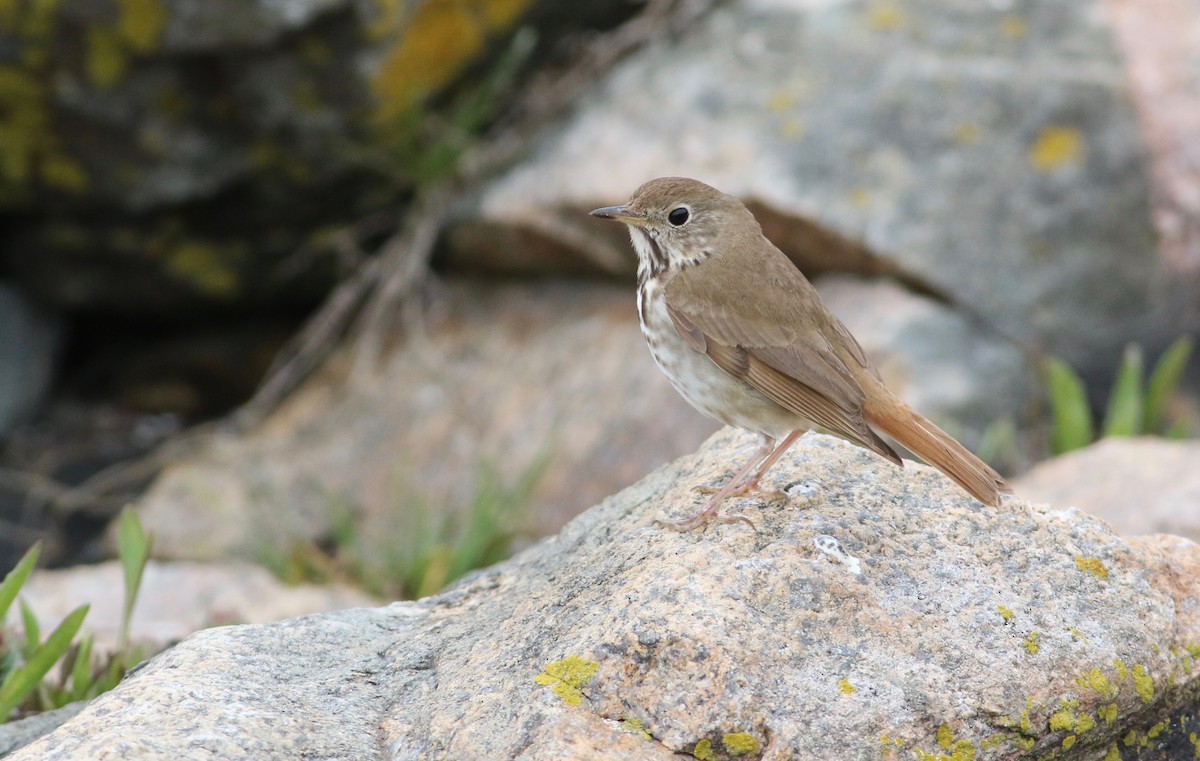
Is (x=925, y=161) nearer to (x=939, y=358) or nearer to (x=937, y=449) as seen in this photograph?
(x=939, y=358)

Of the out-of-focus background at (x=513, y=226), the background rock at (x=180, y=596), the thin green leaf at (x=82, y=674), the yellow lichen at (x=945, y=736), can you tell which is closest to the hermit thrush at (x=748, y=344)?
the yellow lichen at (x=945, y=736)

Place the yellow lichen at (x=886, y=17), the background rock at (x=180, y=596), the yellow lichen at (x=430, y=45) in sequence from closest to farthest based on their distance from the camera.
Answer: the background rock at (x=180, y=596) → the yellow lichen at (x=430, y=45) → the yellow lichen at (x=886, y=17)

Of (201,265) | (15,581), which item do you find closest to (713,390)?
(15,581)

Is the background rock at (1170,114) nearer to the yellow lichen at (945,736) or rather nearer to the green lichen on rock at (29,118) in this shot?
the yellow lichen at (945,736)

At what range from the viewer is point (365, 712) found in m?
2.90

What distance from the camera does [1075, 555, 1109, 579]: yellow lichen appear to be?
3115 mm

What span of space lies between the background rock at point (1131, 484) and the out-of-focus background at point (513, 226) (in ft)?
0.93

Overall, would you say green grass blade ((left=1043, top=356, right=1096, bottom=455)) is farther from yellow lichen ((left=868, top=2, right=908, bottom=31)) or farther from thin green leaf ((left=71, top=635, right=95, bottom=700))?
thin green leaf ((left=71, top=635, right=95, bottom=700))

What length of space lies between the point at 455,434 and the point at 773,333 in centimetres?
355

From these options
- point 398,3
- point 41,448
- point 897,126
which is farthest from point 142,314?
point 897,126

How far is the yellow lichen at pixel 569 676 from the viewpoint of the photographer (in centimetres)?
271

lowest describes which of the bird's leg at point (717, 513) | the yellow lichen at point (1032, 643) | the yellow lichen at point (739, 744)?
the yellow lichen at point (1032, 643)

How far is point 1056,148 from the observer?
21.6ft

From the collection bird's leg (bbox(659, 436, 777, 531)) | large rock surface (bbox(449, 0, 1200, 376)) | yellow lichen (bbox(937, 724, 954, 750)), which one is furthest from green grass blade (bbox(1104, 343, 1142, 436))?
yellow lichen (bbox(937, 724, 954, 750))
